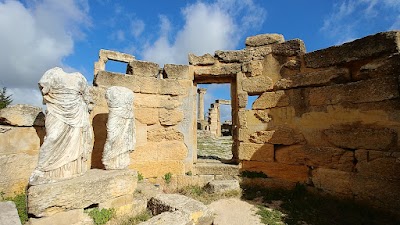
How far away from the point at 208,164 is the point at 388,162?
3.58m

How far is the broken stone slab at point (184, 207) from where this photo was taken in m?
3.61

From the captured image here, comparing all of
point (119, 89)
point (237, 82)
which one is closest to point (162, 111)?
point (119, 89)

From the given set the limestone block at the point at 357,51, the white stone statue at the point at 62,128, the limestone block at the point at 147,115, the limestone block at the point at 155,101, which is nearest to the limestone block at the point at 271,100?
the limestone block at the point at 357,51

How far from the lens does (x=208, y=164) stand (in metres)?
5.97

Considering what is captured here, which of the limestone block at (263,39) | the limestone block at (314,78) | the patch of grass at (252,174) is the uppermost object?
the limestone block at (263,39)

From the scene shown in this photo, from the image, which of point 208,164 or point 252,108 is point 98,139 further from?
point 252,108

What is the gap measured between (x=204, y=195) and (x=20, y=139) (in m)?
3.45

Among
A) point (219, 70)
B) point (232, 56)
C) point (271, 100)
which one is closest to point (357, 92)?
point (271, 100)

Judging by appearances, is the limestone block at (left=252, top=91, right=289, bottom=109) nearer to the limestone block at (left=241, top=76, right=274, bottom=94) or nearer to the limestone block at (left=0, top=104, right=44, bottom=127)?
the limestone block at (left=241, top=76, right=274, bottom=94)

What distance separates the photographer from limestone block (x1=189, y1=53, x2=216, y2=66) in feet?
19.9

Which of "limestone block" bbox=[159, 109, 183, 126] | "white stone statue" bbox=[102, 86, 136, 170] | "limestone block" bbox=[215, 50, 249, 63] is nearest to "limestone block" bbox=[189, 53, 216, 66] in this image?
"limestone block" bbox=[215, 50, 249, 63]

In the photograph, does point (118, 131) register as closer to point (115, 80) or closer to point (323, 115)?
point (115, 80)

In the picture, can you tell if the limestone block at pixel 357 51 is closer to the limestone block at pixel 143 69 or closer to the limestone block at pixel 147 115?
the limestone block at pixel 143 69

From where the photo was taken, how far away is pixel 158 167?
18.6 feet
